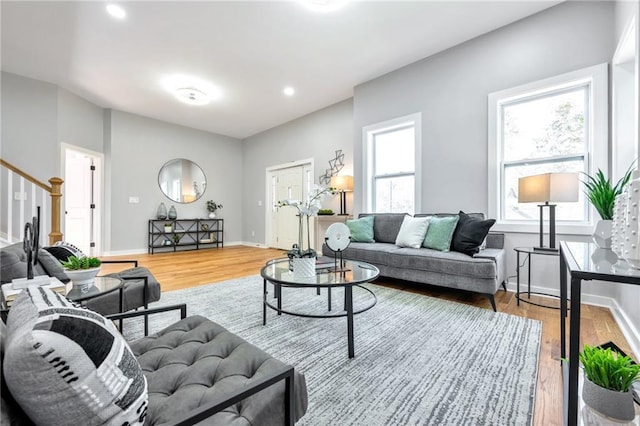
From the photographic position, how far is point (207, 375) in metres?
0.89

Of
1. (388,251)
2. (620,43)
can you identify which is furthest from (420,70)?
(388,251)

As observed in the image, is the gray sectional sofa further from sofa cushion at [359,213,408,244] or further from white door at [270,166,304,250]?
white door at [270,166,304,250]

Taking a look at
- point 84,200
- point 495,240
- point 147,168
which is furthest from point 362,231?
point 84,200

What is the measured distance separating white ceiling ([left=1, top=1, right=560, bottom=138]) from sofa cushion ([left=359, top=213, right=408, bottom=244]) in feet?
7.05

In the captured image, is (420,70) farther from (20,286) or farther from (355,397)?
(20,286)

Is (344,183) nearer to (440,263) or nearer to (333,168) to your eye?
(333,168)

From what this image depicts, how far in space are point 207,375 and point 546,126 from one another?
3736 mm

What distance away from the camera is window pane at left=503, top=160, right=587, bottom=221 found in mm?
2777

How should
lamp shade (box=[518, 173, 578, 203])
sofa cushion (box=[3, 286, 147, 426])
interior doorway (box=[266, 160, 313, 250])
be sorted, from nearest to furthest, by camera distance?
sofa cushion (box=[3, 286, 147, 426]) < lamp shade (box=[518, 173, 578, 203]) < interior doorway (box=[266, 160, 313, 250])

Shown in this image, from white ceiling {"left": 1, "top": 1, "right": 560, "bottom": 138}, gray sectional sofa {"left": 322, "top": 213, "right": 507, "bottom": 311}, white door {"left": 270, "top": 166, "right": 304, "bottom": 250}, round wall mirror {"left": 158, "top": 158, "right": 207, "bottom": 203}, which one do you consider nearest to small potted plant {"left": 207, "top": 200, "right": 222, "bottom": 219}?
round wall mirror {"left": 158, "top": 158, "right": 207, "bottom": 203}

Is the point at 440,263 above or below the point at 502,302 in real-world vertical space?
above

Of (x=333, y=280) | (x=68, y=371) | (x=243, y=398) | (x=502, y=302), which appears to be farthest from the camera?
(x=502, y=302)

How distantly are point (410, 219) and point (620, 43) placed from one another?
2288mm

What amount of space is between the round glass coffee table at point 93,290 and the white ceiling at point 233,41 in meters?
2.68
